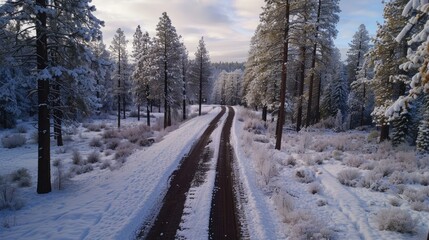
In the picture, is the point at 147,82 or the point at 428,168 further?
the point at 147,82

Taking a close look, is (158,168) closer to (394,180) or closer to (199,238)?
(199,238)

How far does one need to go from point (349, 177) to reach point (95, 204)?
9758 mm

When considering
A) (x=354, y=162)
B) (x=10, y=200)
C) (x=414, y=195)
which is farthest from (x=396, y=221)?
(x=10, y=200)

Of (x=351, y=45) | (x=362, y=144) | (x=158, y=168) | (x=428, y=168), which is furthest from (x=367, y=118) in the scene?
(x=158, y=168)

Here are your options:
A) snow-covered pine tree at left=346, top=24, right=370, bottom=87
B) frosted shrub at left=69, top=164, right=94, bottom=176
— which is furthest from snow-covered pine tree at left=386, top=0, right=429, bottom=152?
snow-covered pine tree at left=346, top=24, right=370, bottom=87

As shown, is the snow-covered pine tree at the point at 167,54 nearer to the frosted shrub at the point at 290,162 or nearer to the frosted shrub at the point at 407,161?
the frosted shrub at the point at 290,162

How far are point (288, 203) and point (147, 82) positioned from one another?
29.7 metres

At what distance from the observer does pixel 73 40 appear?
36.9 ft

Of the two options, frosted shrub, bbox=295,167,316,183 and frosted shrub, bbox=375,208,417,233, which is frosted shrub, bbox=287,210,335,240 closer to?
frosted shrub, bbox=375,208,417,233

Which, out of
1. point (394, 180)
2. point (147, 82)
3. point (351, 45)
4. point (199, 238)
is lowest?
point (199, 238)

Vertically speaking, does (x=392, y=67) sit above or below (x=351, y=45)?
below

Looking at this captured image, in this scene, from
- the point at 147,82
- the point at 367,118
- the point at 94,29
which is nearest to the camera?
the point at 94,29

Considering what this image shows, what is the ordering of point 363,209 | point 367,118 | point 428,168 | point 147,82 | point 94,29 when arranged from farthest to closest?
1. point 367,118
2. point 147,82
3. point 428,168
4. point 94,29
5. point 363,209

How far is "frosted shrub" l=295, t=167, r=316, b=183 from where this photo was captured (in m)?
12.2
